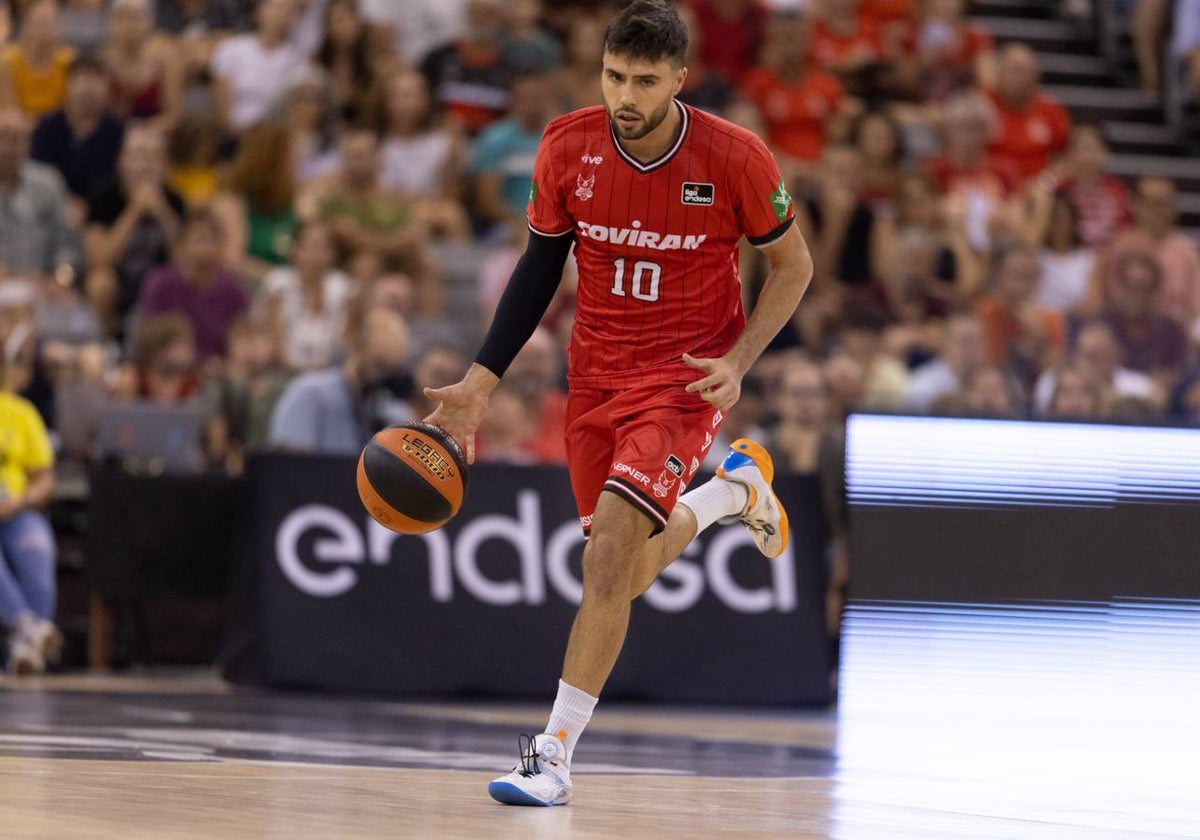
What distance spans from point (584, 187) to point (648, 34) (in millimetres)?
→ 565

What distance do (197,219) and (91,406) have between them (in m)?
1.51

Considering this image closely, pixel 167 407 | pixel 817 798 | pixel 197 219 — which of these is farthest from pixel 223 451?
pixel 817 798

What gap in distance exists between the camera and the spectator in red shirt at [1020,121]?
634 inches

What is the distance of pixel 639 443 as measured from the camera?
19.6ft

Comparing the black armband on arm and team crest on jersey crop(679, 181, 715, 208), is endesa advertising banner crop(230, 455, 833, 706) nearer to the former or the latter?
the black armband on arm

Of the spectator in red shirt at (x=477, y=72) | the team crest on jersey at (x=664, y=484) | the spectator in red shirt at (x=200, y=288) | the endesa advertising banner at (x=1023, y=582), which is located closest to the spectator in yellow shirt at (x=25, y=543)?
the spectator in red shirt at (x=200, y=288)

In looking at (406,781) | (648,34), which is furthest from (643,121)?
(406,781)

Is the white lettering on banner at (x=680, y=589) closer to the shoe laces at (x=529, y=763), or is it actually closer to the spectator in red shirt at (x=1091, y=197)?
the shoe laces at (x=529, y=763)

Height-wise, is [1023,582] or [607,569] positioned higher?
[607,569]

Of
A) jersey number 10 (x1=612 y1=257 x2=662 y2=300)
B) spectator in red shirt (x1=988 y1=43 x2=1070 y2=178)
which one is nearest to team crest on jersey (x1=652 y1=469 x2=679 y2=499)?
jersey number 10 (x1=612 y1=257 x2=662 y2=300)

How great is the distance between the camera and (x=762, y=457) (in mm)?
7246

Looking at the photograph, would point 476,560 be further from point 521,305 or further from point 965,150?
point 965,150

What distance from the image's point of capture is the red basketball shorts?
19.3ft

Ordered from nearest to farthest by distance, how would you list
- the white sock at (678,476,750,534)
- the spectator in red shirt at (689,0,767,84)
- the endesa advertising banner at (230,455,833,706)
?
the white sock at (678,476,750,534) < the endesa advertising banner at (230,455,833,706) < the spectator in red shirt at (689,0,767,84)
